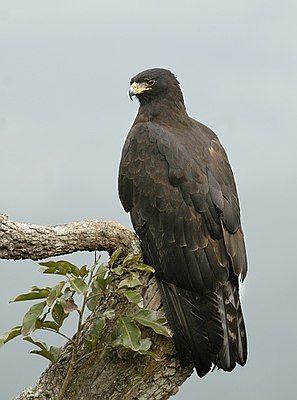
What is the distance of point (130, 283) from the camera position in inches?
266

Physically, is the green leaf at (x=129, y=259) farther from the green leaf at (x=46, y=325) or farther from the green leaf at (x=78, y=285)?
the green leaf at (x=46, y=325)

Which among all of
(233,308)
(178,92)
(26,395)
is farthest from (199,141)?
(26,395)

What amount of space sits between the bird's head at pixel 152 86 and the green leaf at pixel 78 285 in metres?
1.94

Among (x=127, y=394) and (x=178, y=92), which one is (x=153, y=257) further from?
(x=178, y=92)

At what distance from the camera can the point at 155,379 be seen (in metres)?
7.15

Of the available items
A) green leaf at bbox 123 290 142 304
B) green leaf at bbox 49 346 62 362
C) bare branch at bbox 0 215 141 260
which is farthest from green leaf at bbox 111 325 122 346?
bare branch at bbox 0 215 141 260

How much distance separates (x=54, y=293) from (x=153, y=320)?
75 cm

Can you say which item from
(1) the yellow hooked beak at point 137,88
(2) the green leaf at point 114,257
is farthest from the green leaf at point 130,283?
(1) the yellow hooked beak at point 137,88

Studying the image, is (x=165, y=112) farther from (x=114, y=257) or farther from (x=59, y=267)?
(x=59, y=267)

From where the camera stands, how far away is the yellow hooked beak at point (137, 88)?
7.88 meters

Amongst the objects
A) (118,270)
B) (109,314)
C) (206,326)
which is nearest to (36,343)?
(109,314)

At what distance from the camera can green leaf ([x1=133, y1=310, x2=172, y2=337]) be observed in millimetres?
6734

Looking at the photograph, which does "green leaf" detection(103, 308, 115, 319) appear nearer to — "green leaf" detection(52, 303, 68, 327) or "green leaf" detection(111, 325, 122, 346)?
"green leaf" detection(111, 325, 122, 346)

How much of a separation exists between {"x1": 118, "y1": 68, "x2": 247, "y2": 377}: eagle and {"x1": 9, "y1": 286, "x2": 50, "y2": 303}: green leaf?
0.93 meters
